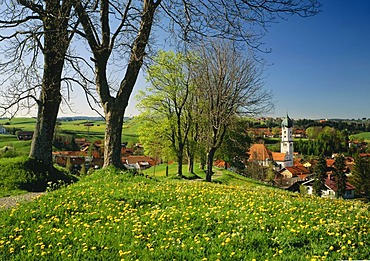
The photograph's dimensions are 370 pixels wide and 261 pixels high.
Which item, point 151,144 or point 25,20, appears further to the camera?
point 151,144

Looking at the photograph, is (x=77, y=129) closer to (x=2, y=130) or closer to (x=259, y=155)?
(x=2, y=130)

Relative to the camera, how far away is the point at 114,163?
43.1ft

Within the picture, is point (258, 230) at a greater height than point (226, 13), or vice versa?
point (226, 13)

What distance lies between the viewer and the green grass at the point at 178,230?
4.70 meters

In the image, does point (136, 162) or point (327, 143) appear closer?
point (136, 162)

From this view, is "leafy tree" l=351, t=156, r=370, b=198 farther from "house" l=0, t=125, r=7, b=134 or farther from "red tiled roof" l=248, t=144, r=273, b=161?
"house" l=0, t=125, r=7, b=134

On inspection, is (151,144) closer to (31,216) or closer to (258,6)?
(258,6)

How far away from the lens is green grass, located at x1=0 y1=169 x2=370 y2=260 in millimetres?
4699

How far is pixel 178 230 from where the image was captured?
5.65m

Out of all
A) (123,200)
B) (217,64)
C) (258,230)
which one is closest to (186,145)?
(217,64)

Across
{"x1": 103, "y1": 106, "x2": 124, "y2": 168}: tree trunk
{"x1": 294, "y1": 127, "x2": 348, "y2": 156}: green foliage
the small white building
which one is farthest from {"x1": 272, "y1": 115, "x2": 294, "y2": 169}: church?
{"x1": 103, "y1": 106, "x2": 124, "y2": 168}: tree trunk

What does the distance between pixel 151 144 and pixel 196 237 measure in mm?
26842

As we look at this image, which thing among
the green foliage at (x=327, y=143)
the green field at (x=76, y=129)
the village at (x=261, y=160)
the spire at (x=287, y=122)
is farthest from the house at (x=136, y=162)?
the green foliage at (x=327, y=143)


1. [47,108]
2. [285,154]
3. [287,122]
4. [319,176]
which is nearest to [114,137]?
[47,108]
